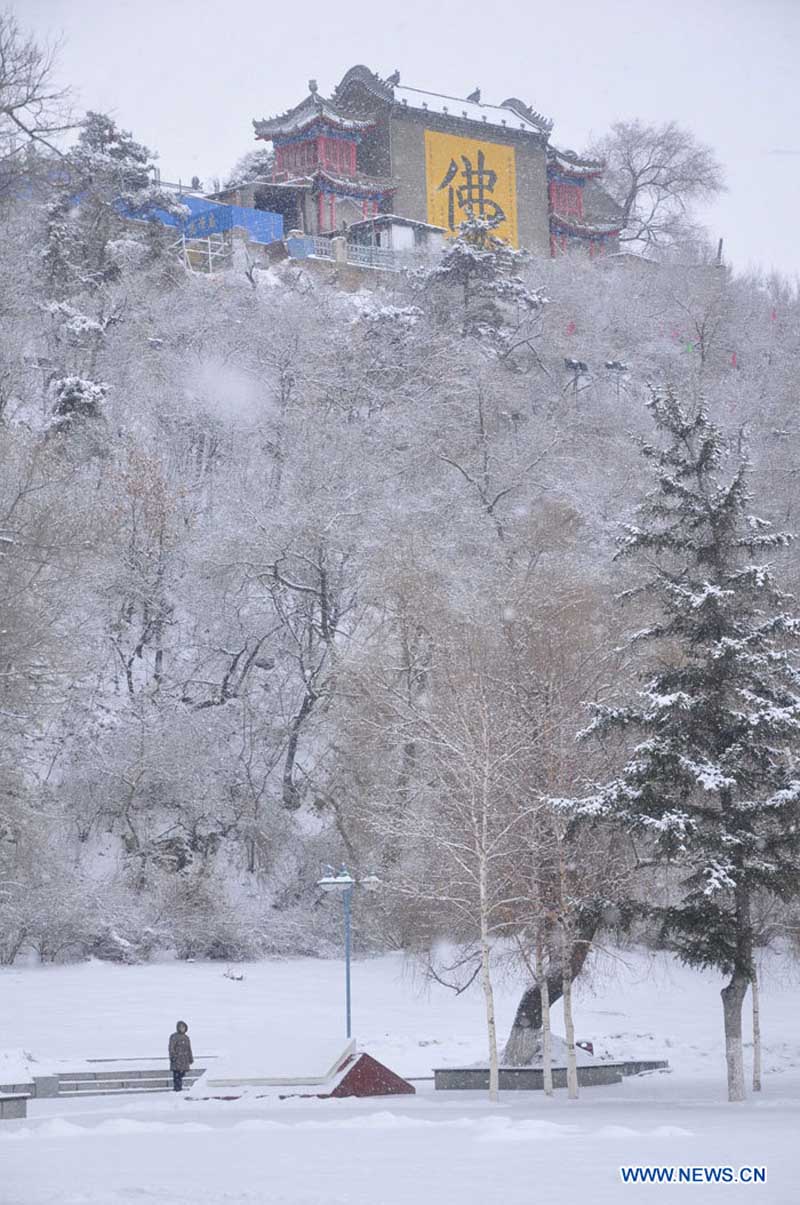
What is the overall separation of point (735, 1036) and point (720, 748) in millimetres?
3879

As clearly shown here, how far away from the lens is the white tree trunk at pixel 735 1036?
19688 millimetres

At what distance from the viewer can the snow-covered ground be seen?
11.7 metres

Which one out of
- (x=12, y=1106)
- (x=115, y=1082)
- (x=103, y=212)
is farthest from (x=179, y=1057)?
(x=103, y=212)

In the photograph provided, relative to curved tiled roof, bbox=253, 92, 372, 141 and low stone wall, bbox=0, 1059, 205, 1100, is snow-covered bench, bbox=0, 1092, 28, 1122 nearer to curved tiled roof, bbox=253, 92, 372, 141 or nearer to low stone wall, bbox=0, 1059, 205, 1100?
low stone wall, bbox=0, 1059, 205, 1100

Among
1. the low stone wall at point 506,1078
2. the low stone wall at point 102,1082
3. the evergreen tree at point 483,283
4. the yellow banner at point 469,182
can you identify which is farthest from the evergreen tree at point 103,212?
the low stone wall at point 506,1078

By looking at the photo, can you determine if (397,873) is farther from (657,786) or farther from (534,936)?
(657,786)

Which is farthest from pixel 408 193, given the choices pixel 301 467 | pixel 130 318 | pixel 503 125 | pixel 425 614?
pixel 425 614

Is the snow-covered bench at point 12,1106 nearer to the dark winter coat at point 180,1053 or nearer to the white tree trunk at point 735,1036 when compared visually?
the dark winter coat at point 180,1053

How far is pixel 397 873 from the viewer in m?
29.4

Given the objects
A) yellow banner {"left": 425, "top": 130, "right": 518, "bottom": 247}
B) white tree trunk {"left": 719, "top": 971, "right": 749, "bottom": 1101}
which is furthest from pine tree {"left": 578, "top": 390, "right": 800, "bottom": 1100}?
yellow banner {"left": 425, "top": 130, "right": 518, "bottom": 247}

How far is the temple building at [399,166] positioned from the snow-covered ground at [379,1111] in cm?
4131

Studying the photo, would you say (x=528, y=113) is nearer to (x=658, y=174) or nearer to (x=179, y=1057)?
(x=658, y=174)

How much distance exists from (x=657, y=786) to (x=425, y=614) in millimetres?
14664

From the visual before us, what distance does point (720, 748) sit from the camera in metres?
20.2
